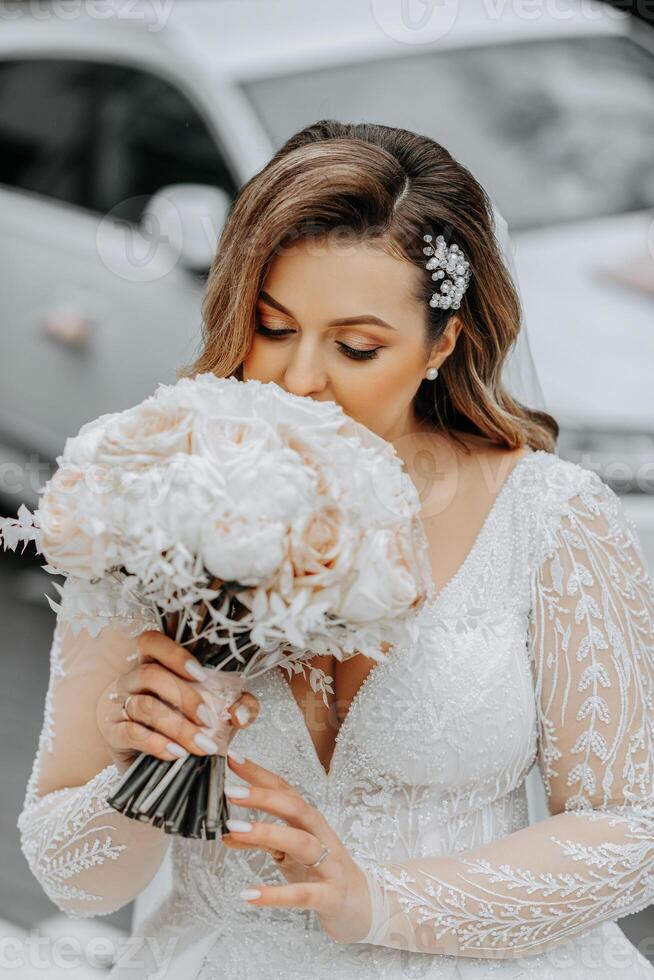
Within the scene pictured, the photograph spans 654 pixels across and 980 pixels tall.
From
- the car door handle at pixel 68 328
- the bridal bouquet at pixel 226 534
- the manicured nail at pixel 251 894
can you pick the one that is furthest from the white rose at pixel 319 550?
the car door handle at pixel 68 328

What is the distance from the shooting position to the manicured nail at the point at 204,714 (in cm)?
126

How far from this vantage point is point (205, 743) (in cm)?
125

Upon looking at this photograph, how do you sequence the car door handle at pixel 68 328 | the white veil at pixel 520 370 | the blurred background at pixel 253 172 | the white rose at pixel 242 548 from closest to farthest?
the white rose at pixel 242 548, the white veil at pixel 520 370, the blurred background at pixel 253 172, the car door handle at pixel 68 328

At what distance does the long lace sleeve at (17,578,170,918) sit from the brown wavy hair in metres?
0.42

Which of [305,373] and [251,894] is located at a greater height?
[305,373]

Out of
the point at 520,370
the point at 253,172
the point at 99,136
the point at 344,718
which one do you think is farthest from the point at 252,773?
the point at 99,136

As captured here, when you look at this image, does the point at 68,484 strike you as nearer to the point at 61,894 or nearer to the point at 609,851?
the point at 61,894

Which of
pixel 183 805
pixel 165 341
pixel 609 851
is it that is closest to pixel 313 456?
pixel 183 805

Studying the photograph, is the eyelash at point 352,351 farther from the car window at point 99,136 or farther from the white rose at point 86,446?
the car window at point 99,136

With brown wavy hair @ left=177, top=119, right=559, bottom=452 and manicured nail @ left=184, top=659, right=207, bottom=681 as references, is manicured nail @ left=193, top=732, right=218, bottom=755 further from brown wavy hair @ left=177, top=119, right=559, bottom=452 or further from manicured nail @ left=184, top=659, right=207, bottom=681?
brown wavy hair @ left=177, top=119, right=559, bottom=452

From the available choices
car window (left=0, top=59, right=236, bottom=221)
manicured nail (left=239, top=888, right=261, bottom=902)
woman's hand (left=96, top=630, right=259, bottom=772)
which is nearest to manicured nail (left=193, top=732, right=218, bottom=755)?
woman's hand (left=96, top=630, right=259, bottom=772)

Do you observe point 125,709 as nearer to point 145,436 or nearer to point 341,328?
point 145,436

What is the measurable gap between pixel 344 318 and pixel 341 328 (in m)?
0.02

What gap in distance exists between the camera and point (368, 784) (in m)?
1.62
